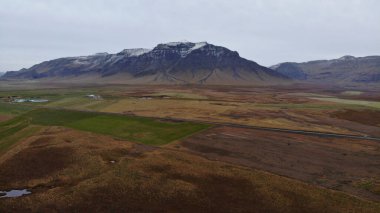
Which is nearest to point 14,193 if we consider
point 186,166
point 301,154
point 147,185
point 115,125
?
point 147,185

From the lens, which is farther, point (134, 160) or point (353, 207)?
point (134, 160)

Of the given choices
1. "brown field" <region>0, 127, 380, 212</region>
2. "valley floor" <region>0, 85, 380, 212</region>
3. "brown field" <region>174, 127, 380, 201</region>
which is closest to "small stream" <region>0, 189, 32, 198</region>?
"valley floor" <region>0, 85, 380, 212</region>

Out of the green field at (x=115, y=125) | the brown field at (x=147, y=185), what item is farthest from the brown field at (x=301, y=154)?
the green field at (x=115, y=125)

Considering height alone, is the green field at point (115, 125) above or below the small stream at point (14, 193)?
above

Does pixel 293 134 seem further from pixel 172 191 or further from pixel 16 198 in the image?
pixel 16 198

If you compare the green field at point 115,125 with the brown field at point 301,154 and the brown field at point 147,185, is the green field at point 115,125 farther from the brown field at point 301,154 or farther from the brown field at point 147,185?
the brown field at point 147,185

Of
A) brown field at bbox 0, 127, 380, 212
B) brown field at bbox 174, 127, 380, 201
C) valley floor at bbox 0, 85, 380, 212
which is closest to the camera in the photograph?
brown field at bbox 0, 127, 380, 212

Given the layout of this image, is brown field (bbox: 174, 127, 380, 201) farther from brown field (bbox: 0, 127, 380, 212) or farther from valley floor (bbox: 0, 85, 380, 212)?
brown field (bbox: 0, 127, 380, 212)

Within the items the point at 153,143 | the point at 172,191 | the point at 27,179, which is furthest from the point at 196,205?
the point at 153,143
